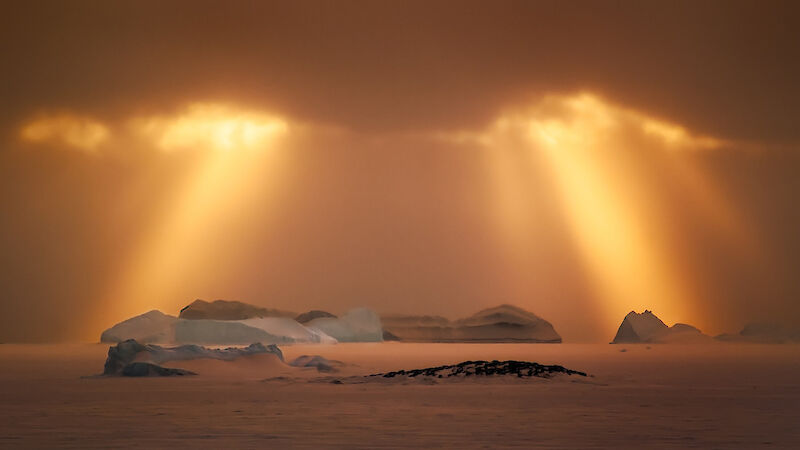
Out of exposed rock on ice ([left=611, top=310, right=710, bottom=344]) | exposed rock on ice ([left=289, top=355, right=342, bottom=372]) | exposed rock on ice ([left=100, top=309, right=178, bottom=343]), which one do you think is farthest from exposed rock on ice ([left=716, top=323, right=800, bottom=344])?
exposed rock on ice ([left=289, top=355, right=342, bottom=372])

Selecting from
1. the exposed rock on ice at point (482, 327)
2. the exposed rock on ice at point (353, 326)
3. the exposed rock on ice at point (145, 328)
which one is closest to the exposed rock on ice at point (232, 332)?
the exposed rock on ice at point (145, 328)

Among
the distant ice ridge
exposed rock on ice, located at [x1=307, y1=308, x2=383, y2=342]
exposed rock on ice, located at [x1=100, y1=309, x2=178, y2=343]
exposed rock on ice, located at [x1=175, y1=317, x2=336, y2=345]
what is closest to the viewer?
exposed rock on ice, located at [x1=175, y1=317, x2=336, y2=345]

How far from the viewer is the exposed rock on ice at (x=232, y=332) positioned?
81062 millimetres

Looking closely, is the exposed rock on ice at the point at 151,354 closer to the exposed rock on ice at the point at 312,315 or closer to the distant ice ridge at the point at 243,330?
the distant ice ridge at the point at 243,330

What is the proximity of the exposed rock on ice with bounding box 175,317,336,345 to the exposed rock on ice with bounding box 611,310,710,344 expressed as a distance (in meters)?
50.1

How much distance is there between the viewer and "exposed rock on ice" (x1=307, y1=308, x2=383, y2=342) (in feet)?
346

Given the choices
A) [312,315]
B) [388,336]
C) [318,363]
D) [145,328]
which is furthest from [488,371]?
[388,336]

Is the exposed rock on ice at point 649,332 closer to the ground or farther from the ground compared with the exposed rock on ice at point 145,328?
farther from the ground

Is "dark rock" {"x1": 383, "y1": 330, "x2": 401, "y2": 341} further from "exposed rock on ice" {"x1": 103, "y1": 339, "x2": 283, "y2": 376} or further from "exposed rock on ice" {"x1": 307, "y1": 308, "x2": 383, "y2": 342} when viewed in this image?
"exposed rock on ice" {"x1": 103, "y1": 339, "x2": 283, "y2": 376}

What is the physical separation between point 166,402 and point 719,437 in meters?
10.1

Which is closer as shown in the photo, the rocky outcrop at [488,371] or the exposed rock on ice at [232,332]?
the rocky outcrop at [488,371]

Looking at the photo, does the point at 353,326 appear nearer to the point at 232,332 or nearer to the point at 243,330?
the point at 243,330

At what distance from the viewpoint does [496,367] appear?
2586 cm

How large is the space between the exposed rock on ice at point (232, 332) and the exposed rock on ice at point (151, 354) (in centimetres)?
5010
